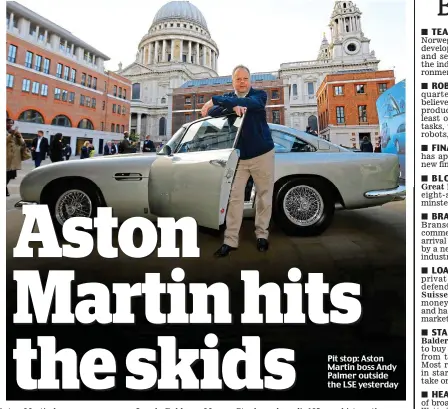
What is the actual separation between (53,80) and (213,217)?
2730 mm

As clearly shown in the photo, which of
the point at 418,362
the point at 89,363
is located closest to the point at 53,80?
the point at 89,363

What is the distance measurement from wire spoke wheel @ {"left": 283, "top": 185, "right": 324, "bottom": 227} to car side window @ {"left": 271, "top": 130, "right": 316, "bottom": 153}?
1.00ft

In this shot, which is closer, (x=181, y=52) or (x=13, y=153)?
(x=13, y=153)

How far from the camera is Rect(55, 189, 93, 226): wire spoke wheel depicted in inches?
61.1

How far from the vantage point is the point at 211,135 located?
1.62 m

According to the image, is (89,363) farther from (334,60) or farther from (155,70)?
(334,60)

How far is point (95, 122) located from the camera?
287 centimetres

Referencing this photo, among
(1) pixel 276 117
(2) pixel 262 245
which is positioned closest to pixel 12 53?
(1) pixel 276 117

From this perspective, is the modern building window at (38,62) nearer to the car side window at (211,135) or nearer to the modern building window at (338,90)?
the car side window at (211,135)

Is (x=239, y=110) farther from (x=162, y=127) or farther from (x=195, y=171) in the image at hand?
(x=162, y=127)

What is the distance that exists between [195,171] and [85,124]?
228 centimetres

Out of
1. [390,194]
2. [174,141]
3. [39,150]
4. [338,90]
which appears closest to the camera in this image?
[390,194]

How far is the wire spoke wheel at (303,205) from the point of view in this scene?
5.32ft

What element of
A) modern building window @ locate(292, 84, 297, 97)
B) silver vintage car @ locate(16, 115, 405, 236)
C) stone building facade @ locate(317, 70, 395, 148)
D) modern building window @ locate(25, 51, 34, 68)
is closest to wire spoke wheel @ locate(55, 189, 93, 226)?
silver vintage car @ locate(16, 115, 405, 236)
